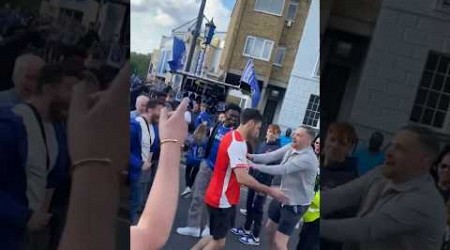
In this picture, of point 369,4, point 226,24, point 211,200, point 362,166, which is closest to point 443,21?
point 369,4

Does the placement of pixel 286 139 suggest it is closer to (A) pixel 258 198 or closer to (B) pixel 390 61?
(A) pixel 258 198

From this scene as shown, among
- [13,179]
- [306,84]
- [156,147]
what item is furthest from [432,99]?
[13,179]

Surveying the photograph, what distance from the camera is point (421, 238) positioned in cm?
169

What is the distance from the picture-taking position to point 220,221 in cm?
183

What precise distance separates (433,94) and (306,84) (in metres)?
0.25

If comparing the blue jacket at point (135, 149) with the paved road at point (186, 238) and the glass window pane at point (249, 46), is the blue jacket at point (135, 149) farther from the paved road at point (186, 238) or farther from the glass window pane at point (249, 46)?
the glass window pane at point (249, 46)

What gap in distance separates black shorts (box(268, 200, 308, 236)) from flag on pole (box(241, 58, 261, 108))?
216mm

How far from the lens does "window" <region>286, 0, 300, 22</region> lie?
1744 millimetres

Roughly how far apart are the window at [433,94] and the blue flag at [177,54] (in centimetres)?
46

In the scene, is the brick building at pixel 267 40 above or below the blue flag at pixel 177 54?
above

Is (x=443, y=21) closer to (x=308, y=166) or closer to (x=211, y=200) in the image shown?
(x=308, y=166)

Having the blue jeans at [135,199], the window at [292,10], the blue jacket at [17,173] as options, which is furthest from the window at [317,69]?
the blue jacket at [17,173]

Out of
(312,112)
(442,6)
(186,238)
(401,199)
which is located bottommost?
(186,238)

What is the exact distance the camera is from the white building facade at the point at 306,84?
171 centimetres
